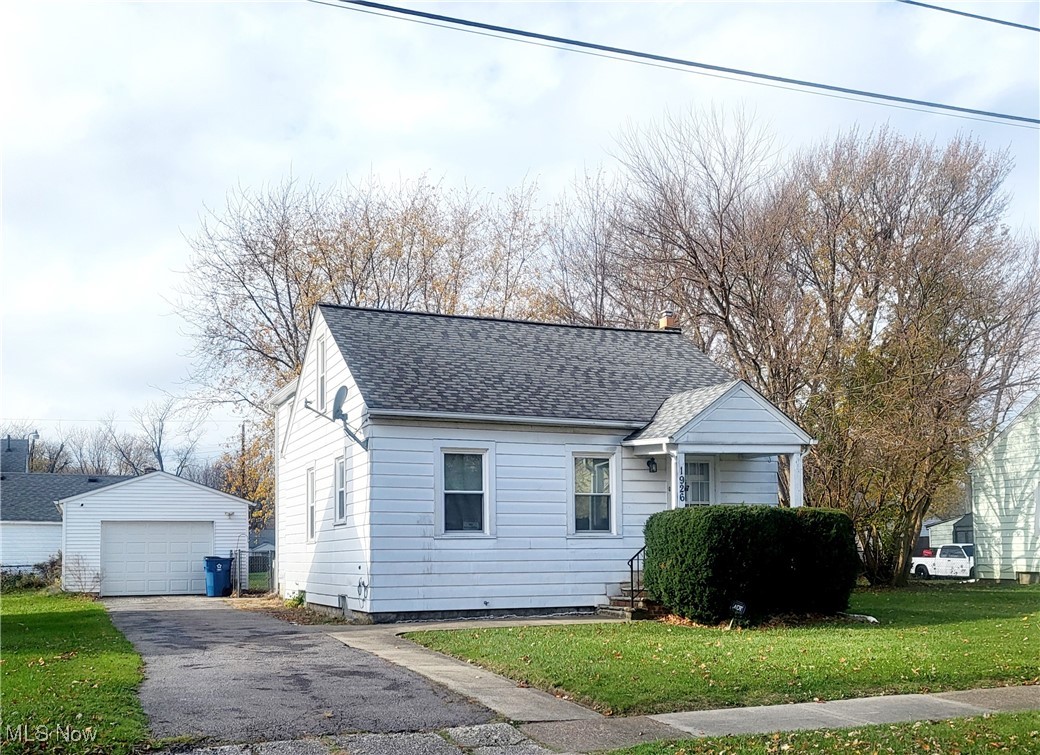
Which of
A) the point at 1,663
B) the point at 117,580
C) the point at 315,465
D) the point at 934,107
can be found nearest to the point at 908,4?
the point at 934,107

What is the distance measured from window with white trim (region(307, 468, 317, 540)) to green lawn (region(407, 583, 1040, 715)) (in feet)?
24.1

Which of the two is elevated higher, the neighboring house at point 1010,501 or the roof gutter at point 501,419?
the roof gutter at point 501,419

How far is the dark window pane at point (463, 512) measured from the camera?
17938 millimetres

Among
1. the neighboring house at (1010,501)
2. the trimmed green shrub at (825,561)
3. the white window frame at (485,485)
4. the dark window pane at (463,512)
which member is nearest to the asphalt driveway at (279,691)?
the white window frame at (485,485)

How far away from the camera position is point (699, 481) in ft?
64.6

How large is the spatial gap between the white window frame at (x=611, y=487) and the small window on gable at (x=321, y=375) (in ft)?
17.7

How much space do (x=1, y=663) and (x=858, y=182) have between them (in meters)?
22.7

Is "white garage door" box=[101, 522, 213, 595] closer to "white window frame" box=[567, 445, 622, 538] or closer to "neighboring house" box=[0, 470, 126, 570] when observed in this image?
"neighboring house" box=[0, 470, 126, 570]

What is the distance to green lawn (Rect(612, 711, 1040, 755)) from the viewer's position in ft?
24.8

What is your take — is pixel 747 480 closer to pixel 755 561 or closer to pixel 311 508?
pixel 755 561

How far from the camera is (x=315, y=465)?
71.8ft

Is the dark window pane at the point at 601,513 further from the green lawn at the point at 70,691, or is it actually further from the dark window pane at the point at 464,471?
the green lawn at the point at 70,691

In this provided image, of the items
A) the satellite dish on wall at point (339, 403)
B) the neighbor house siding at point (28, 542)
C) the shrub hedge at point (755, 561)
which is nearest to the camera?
the shrub hedge at point (755, 561)

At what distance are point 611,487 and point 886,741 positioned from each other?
11.2 meters
